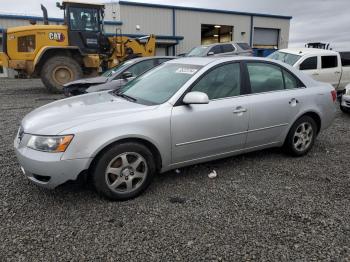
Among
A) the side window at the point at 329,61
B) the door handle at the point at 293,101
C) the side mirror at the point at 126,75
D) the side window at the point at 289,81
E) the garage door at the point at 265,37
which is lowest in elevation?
the door handle at the point at 293,101

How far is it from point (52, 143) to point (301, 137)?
3.46 m

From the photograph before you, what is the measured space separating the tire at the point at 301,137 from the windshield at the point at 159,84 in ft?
5.74

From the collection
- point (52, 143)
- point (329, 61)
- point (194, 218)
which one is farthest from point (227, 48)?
point (52, 143)

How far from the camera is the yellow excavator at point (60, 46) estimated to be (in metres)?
11.3

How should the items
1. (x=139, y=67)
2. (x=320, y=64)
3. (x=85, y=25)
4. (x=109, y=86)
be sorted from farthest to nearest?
(x=85, y=25)
(x=320, y=64)
(x=139, y=67)
(x=109, y=86)

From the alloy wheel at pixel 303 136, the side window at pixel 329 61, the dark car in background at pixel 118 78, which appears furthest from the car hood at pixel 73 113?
the side window at pixel 329 61

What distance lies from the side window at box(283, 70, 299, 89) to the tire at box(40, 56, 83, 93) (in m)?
9.11

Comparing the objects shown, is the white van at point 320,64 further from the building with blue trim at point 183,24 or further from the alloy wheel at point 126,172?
the building with blue trim at point 183,24

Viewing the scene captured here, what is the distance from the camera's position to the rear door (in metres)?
3.98

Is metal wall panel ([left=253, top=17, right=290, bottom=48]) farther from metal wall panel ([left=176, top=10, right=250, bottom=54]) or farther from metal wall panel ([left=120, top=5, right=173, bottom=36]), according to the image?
metal wall panel ([left=120, top=5, right=173, bottom=36])

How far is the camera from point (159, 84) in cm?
392

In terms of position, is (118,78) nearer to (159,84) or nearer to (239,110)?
(159,84)

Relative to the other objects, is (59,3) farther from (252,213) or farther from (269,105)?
(252,213)

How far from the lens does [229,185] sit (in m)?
3.68
